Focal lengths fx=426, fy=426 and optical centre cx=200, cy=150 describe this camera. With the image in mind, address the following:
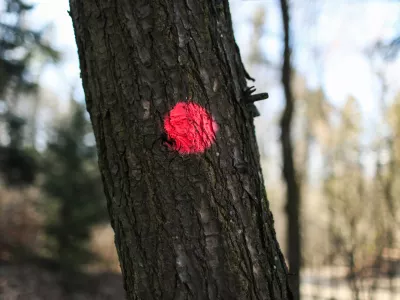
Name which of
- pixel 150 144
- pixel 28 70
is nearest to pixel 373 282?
pixel 150 144

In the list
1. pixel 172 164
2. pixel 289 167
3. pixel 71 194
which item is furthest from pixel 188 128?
pixel 71 194

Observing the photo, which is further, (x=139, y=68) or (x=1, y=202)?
(x=1, y=202)

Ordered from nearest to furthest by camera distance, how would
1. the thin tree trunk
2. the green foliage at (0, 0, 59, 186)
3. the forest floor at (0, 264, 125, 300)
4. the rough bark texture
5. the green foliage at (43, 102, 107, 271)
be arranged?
the rough bark texture, the thin tree trunk, the green foliage at (0, 0, 59, 186), the forest floor at (0, 264, 125, 300), the green foliage at (43, 102, 107, 271)

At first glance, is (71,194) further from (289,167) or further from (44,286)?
(289,167)

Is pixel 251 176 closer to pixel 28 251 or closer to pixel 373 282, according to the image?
pixel 373 282

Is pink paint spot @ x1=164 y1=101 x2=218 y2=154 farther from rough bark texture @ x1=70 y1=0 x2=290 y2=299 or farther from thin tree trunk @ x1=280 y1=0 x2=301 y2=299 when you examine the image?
thin tree trunk @ x1=280 y1=0 x2=301 y2=299

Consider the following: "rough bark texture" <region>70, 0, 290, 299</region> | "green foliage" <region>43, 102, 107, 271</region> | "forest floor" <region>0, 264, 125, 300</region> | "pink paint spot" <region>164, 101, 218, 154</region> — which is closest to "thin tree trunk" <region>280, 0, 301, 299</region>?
"rough bark texture" <region>70, 0, 290, 299</region>

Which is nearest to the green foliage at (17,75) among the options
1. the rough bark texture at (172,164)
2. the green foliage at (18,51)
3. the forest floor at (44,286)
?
the green foliage at (18,51)

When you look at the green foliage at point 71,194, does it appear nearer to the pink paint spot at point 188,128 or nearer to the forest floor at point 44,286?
the forest floor at point 44,286
